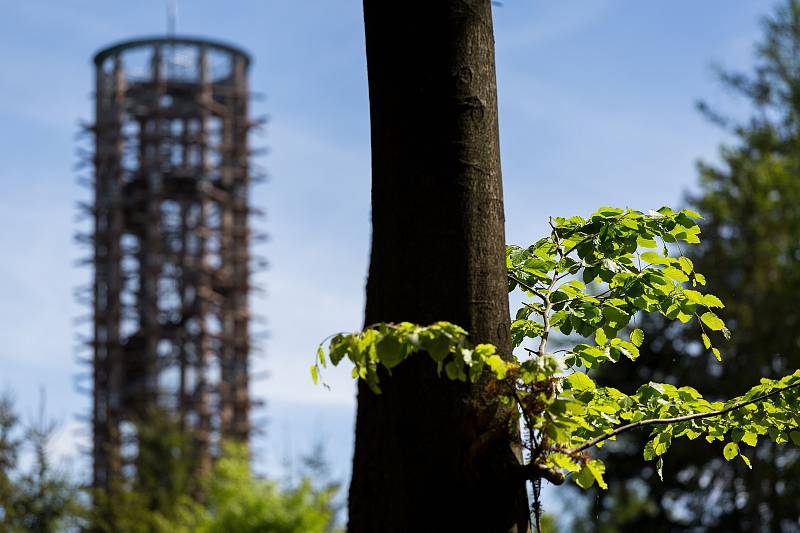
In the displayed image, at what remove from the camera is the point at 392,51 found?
3.71 metres

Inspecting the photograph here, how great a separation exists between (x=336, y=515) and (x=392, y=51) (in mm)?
21816

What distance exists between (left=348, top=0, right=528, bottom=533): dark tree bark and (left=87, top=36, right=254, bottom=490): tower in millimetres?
49479

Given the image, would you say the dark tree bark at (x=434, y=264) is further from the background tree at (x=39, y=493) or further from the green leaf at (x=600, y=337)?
the background tree at (x=39, y=493)

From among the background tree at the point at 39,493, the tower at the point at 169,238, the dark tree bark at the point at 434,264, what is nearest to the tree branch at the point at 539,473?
the dark tree bark at the point at 434,264

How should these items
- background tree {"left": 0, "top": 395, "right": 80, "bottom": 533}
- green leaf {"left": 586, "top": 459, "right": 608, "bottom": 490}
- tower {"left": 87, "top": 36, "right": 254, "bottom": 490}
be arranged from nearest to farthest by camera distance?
green leaf {"left": 586, "top": 459, "right": 608, "bottom": 490}
background tree {"left": 0, "top": 395, "right": 80, "bottom": 533}
tower {"left": 87, "top": 36, "right": 254, "bottom": 490}

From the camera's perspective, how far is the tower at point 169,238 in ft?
173

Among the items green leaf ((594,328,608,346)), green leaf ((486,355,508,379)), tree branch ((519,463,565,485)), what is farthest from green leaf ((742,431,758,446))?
green leaf ((486,355,508,379))

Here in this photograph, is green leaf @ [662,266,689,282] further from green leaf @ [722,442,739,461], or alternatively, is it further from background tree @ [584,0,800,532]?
background tree @ [584,0,800,532]

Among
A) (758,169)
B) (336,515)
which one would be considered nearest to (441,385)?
(336,515)

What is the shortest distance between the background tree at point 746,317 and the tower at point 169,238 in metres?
25.7

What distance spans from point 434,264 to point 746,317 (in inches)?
1040

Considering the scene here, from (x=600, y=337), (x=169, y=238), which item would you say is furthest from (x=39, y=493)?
(x=169, y=238)

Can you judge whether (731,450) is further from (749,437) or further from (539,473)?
(539,473)

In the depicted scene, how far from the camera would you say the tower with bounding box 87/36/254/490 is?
52875 millimetres
